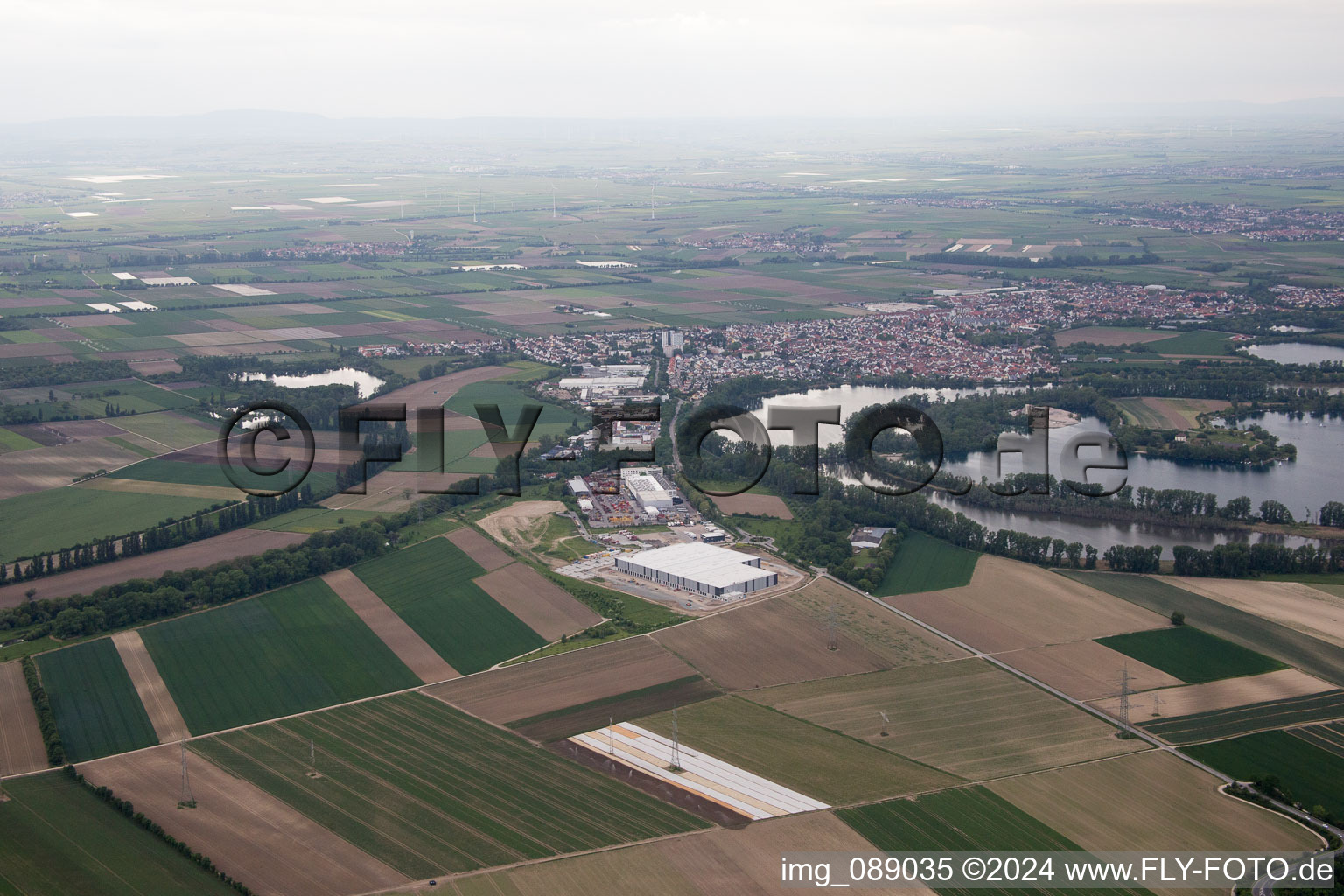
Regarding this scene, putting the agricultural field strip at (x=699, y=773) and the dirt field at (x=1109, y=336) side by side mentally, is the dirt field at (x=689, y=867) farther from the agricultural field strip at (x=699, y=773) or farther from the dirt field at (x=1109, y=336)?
the dirt field at (x=1109, y=336)

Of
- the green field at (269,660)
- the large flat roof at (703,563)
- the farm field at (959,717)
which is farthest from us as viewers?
the large flat roof at (703,563)

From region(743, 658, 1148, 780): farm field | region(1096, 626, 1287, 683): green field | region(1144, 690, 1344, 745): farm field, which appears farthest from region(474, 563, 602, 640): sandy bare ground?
region(1144, 690, 1344, 745): farm field

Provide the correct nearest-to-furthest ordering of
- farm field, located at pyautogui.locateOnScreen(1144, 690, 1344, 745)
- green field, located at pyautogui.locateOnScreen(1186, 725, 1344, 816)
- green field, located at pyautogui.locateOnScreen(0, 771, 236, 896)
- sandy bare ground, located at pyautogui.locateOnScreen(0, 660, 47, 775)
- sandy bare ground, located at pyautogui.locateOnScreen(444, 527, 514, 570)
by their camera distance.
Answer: green field, located at pyautogui.locateOnScreen(0, 771, 236, 896)
green field, located at pyautogui.locateOnScreen(1186, 725, 1344, 816)
sandy bare ground, located at pyautogui.locateOnScreen(0, 660, 47, 775)
farm field, located at pyautogui.locateOnScreen(1144, 690, 1344, 745)
sandy bare ground, located at pyautogui.locateOnScreen(444, 527, 514, 570)

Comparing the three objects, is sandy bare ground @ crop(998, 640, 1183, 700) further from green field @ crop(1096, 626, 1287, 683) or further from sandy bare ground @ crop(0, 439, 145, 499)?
sandy bare ground @ crop(0, 439, 145, 499)

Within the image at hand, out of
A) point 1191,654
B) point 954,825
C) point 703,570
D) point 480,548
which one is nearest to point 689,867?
point 954,825

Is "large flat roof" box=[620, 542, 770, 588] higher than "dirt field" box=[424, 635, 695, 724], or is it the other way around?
"large flat roof" box=[620, 542, 770, 588]

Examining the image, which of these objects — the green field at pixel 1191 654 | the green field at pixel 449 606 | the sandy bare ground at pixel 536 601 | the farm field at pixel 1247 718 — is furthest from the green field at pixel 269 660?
the green field at pixel 1191 654
